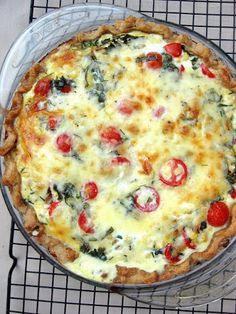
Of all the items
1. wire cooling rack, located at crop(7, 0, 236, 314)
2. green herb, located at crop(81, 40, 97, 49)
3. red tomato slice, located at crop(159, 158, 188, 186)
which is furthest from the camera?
wire cooling rack, located at crop(7, 0, 236, 314)

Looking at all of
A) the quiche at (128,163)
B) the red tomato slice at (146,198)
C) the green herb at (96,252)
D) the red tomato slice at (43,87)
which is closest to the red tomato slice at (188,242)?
the quiche at (128,163)

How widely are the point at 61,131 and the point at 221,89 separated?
0.48 metres

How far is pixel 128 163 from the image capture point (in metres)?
1.98

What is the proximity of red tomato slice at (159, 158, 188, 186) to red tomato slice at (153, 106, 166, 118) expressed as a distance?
133 millimetres

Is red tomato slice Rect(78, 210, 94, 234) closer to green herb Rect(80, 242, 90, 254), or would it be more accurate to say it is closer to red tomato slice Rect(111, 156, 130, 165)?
green herb Rect(80, 242, 90, 254)

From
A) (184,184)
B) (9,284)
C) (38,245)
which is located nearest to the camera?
(184,184)

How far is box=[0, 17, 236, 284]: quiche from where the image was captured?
1971 mm

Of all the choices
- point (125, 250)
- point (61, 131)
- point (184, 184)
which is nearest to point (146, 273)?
point (125, 250)

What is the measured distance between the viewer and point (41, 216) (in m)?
2.02

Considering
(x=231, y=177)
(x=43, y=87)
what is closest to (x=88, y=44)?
(x=43, y=87)

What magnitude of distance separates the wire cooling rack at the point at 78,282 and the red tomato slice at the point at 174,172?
0.66m

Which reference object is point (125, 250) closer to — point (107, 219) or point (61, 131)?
point (107, 219)

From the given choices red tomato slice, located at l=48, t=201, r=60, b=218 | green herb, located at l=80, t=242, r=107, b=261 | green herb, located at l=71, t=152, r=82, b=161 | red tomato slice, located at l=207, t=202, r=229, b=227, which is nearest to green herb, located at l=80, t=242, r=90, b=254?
green herb, located at l=80, t=242, r=107, b=261

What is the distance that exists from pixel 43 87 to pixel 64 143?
0.19m
